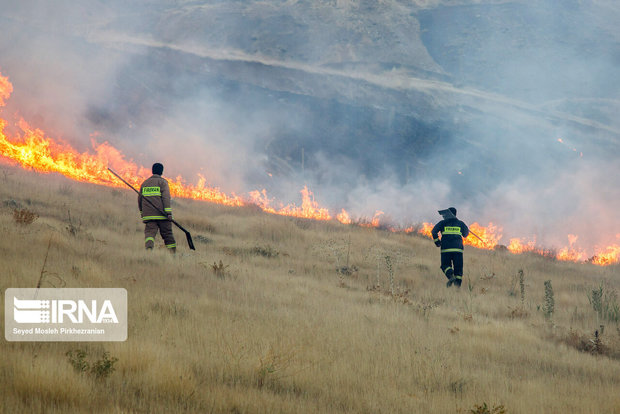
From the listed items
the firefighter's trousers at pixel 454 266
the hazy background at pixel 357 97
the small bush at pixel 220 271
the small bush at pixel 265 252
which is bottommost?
the small bush at pixel 220 271

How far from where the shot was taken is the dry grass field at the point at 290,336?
4398 mm

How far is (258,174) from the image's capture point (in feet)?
154

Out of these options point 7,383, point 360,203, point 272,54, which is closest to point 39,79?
point 360,203

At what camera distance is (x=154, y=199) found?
11109 millimetres

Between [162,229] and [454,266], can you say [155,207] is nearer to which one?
[162,229]

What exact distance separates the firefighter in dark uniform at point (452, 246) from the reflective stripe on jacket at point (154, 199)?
5775 mm

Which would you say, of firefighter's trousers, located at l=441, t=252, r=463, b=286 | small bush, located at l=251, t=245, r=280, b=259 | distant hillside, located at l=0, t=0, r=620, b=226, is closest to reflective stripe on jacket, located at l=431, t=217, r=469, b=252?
firefighter's trousers, located at l=441, t=252, r=463, b=286

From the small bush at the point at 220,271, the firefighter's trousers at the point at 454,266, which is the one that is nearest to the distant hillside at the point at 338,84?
the firefighter's trousers at the point at 454,266

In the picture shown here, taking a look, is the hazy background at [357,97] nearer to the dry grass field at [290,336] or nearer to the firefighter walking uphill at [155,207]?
the firefighter walking uphill at [155,207]

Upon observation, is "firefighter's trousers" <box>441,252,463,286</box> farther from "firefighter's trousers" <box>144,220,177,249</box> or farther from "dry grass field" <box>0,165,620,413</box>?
"firefighter's trousers" <box>144,220,177,249</box>

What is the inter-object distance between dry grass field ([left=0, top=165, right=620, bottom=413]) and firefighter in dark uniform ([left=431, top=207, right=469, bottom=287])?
398 mm

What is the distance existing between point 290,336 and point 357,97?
53.1 meters

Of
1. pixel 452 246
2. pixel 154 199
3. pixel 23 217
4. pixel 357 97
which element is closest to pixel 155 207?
pixel 154 199

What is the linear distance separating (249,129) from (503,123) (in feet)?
79.0
